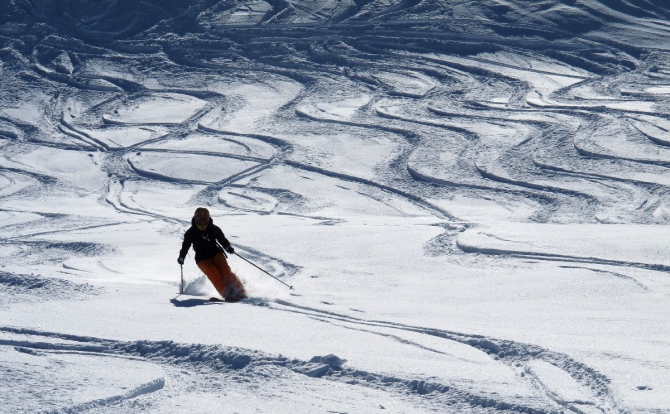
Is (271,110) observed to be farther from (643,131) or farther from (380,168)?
(643,131)

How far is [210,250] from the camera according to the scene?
793 cm

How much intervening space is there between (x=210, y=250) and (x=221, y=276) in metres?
0.31

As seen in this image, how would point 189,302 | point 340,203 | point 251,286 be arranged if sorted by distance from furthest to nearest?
point 340,203 → point 251,286 → point 189,302

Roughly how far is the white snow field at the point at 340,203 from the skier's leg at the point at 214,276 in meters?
0.39

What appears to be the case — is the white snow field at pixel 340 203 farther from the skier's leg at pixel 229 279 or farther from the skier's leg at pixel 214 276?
the skier's leg at pixel 214 276

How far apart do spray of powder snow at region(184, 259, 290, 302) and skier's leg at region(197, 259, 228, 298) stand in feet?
0.81

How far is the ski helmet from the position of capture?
7.79 meters

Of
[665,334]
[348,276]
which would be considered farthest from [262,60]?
[665,334]

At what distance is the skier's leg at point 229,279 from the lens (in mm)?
7578

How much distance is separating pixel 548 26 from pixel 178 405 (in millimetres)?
22092

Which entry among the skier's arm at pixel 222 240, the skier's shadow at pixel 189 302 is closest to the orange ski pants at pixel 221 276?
the skier's arm at pixel 222 240

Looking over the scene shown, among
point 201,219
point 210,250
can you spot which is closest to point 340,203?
point 210,250

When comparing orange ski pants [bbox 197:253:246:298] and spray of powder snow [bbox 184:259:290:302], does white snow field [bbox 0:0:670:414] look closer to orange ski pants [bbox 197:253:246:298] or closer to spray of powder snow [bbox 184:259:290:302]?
spray of powder snow [bbox 184:259:290:302]

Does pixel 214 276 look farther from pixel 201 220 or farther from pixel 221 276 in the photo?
pixel 201 220
